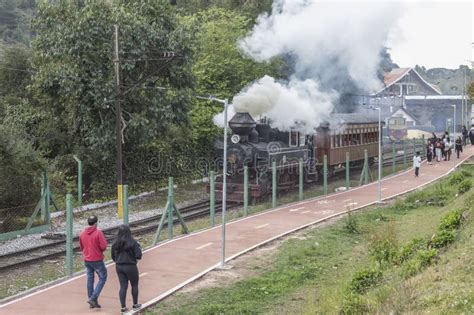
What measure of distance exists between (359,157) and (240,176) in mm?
11207

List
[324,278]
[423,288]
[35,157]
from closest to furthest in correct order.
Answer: [423,288] < [324,278] < [35,157]

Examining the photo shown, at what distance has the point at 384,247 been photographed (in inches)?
481

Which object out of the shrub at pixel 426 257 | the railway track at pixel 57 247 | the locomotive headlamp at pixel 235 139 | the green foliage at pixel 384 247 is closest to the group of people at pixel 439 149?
the locomotive headlamp at pixel 235 139

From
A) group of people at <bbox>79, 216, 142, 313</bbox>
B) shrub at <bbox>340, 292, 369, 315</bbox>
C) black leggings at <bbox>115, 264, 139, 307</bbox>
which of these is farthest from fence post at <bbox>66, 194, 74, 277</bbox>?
shrub at <bbox>340, 292, 369, 315</bbox>

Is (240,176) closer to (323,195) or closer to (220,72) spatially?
(323,195)

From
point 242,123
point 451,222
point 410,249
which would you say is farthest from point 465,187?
point 410,249

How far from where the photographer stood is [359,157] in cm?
3316

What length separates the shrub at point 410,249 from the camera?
11552 mm

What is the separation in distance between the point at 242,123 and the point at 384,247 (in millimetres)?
11973

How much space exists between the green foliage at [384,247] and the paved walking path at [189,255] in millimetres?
3504

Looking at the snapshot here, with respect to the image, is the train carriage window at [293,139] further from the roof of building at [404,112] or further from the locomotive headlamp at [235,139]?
the roof of building at [404,112]

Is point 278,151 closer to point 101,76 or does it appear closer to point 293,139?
point 293,139

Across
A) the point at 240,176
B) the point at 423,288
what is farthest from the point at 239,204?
the point at 423,288

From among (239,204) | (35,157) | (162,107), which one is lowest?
(239,204)
